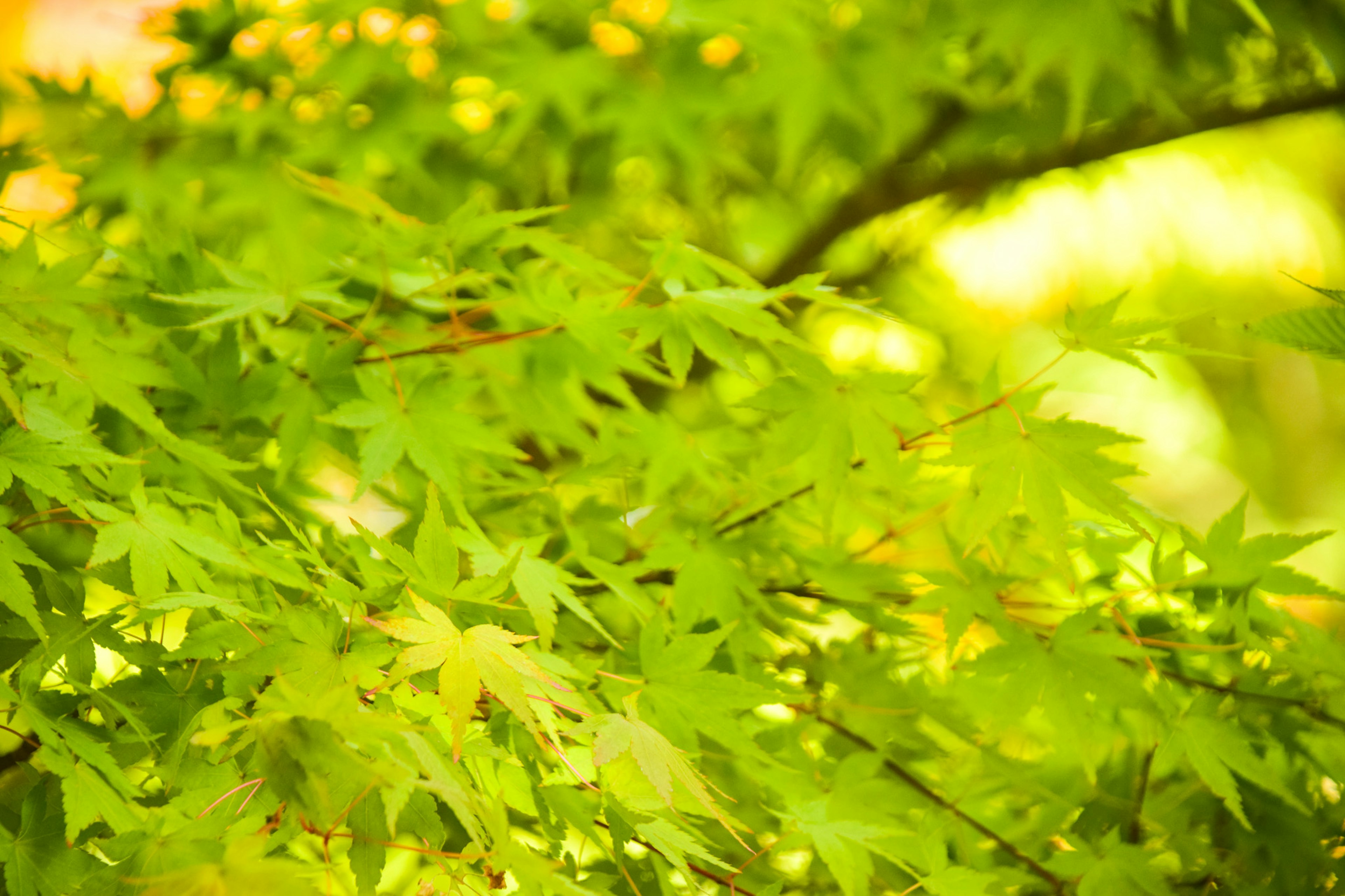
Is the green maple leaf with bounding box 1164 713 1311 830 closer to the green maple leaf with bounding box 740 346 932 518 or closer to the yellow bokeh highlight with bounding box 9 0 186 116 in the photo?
the green maple leaf with bounding box 740 346 932 518

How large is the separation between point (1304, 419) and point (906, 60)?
472cm

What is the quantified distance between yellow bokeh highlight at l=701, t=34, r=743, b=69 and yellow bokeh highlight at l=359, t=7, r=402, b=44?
1.66 feet

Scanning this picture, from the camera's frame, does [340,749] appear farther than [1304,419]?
No

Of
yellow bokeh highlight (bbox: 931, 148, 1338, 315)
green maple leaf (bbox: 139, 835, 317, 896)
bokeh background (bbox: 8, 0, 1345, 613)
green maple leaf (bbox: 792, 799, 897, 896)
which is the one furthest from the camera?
yellow bokeh highlight (bbox: 931, 148, 1338, 315)

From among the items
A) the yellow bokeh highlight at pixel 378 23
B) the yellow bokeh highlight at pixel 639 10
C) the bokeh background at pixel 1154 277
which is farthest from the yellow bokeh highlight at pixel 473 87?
the bokeh background at pixel 1154 277

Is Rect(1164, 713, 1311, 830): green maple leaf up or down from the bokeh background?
up

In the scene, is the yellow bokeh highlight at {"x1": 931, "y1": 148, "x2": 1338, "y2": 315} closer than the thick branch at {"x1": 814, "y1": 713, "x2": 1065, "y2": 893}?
No

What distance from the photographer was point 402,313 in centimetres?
79

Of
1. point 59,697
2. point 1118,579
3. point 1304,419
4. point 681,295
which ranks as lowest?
point 1304,419

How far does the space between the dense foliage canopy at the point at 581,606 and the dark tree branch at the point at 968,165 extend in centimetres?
35

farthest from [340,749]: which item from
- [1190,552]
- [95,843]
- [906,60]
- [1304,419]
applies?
[1304,419]

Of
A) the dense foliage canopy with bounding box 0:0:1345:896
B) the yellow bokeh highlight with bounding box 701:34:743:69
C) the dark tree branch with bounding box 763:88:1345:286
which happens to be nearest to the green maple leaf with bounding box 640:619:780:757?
the dense foliage canopy with bounding box 0:0:1345:896

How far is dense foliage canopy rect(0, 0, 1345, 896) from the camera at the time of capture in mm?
452

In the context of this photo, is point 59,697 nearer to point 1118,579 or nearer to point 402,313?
point 402,313
